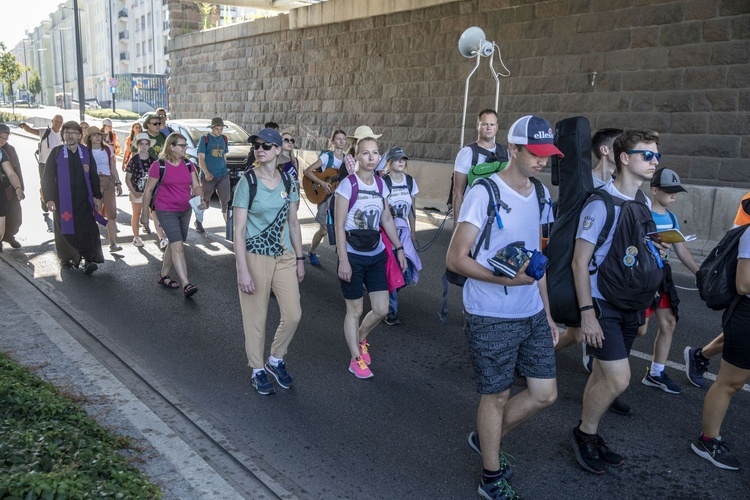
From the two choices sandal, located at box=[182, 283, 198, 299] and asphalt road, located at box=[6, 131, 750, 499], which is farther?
sandal, located at box=[182, 283, 198, 299]

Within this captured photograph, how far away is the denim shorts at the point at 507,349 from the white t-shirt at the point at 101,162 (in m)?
8.60

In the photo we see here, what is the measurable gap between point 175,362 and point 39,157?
7360 mm

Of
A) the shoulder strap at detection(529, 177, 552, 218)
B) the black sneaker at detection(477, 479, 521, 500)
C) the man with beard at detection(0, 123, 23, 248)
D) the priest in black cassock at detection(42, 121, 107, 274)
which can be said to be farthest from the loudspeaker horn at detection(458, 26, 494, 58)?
the black sneaker at detection(477, 479, 521, 500)

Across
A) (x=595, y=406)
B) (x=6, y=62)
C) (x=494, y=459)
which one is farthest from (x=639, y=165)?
(x=6, y=62)

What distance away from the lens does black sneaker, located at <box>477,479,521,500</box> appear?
378cm

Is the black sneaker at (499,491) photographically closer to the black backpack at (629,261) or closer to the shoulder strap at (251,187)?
the black backpack at (629,261)

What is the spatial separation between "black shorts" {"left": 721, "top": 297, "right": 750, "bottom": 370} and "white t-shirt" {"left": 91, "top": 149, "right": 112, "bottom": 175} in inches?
365

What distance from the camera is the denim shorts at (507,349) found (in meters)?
3.67

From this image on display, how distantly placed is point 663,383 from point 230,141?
584 inches

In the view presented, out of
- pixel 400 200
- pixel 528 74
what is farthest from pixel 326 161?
pixel 528 74

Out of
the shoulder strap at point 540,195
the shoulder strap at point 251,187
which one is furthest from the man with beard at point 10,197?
the shoulder strap at point 540,195

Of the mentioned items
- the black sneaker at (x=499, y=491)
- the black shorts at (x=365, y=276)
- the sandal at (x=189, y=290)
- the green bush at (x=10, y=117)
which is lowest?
the sandal at (x=189, y=290)

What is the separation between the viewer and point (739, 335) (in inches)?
158

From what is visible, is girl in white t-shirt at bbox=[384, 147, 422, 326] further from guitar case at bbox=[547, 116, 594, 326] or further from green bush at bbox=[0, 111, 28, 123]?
green bush at bbox=[0, 111, 28, 123]
